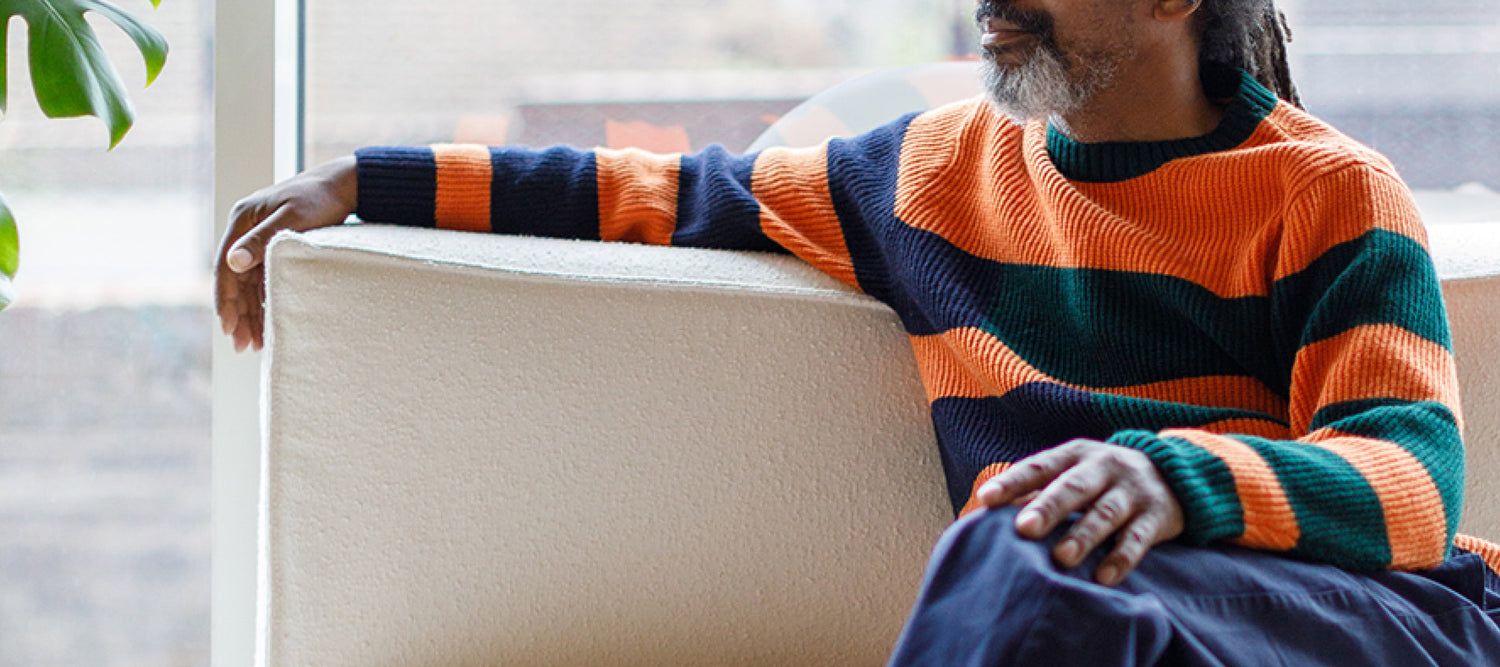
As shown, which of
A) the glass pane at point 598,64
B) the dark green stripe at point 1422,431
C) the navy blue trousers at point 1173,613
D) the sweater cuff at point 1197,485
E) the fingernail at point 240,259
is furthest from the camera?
the glass pane at point 598,64

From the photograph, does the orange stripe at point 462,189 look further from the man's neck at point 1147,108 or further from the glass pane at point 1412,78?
the glass pane at point 1412,78

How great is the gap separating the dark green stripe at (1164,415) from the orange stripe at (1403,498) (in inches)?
4.8

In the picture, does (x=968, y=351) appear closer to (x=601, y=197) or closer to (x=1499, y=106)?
(x=601, y=197)

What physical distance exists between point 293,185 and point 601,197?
0.94 feet

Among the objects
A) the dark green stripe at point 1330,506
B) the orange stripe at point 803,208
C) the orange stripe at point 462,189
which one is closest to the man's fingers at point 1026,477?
the dark green stripe at point 1330,506

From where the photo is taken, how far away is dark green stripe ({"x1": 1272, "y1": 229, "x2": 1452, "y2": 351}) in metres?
0.87

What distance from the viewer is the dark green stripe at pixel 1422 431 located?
32.0 inches

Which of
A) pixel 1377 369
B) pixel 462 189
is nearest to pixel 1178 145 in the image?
pixel 1377 369

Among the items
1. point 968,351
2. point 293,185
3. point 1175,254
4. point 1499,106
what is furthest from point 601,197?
point 1499,106

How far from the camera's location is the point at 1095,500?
26.3 inches

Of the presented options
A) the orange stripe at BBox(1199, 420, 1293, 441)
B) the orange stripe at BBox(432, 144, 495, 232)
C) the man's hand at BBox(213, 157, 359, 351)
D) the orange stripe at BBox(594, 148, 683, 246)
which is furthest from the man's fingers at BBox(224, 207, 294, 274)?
the orange stripe at BBox(1199, 420, 1293, 441)

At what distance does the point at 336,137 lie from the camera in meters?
1.60

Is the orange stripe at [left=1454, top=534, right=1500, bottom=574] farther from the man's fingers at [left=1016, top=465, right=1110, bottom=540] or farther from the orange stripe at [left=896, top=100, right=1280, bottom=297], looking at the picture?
the man's fingers at [left=1016, top=465, right=1110, bottom=540]

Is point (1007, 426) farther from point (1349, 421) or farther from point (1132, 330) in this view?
point (1349, 421)
